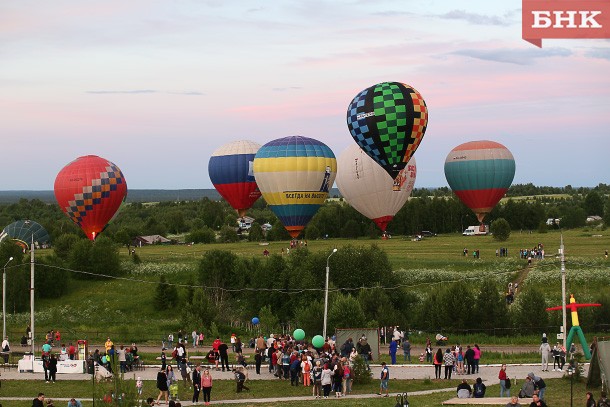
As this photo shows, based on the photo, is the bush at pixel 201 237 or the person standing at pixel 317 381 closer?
the person standing at pixel 317 381

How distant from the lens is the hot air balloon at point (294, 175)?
81500mm

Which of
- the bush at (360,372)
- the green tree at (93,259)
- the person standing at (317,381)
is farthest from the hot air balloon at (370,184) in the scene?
the person standing at (317,381)

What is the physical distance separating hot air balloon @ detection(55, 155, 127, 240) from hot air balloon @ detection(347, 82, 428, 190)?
79.4ft

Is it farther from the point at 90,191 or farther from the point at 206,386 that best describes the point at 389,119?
the point at 206,386

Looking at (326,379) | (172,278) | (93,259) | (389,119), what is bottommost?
(326,379)

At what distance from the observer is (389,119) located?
7444 centimetres

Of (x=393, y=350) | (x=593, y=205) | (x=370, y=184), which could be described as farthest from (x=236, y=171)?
(x=593, y=205)

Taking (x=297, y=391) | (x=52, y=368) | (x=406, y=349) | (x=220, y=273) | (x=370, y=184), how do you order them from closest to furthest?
(x=297, y=391)
(x=52, y=368)
(x=406, y=349)
(x=220, y=273)
(x=370, y=184)

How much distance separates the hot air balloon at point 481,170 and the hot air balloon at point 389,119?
2623 centimetres

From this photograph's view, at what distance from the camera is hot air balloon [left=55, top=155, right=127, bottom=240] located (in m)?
89.0

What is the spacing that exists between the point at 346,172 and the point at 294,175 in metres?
12.5

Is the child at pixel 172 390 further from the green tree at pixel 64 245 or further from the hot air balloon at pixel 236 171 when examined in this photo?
the green tree at pixel 64 245

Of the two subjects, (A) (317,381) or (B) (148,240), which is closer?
(A) (317,381)

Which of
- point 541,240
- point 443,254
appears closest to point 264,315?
point 443,254
